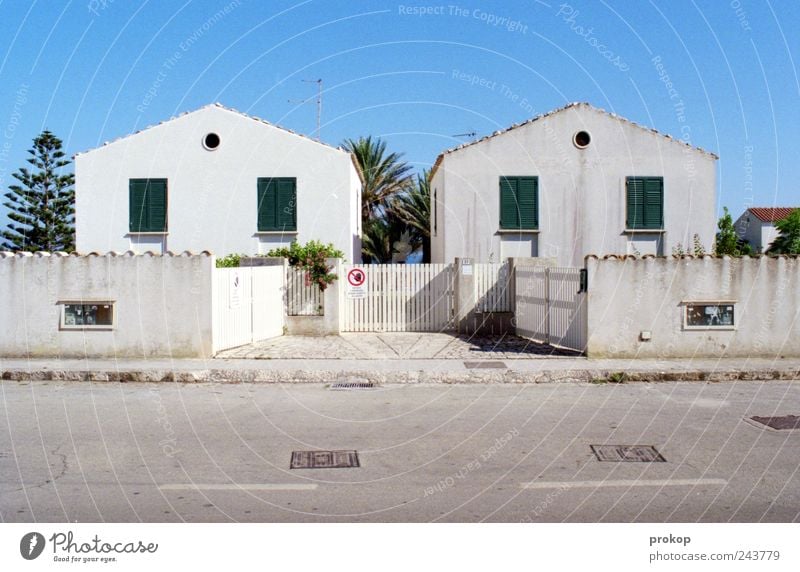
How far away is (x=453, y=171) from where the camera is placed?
79.8 ft

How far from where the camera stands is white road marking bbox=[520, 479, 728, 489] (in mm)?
6980

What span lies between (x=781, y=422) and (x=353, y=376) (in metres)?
6.58

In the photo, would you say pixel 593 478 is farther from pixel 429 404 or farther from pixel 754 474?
pixel 429 404

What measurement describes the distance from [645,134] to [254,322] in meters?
13.7

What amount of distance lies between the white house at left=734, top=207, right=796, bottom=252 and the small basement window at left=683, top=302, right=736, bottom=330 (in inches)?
1410

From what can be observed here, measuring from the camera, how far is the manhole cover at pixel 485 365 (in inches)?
559

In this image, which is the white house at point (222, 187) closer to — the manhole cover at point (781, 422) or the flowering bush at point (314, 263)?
the flowering bush at point (314, 263)

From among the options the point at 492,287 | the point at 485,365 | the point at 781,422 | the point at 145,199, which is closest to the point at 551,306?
the point at 492,287

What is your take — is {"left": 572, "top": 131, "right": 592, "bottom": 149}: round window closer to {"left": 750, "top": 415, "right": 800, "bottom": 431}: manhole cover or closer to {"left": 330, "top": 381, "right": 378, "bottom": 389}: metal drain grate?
{"left": 330, "top": 381, "right": 378, "bottom": 389}: metal drain grate

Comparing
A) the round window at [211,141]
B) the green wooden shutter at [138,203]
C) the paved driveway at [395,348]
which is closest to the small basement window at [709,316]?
the paved driveway at [395,348]

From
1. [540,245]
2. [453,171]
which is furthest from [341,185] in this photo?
[540,245]

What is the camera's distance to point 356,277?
2009cm

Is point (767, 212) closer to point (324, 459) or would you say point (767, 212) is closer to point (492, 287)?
point (492, 287)

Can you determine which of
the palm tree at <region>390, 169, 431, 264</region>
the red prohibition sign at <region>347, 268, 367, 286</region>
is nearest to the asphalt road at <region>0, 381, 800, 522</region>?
the red prohibition sign at <region>347, 268, 367, 286</region>
